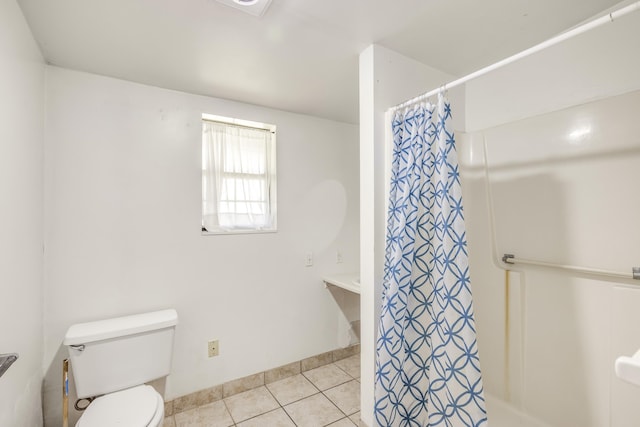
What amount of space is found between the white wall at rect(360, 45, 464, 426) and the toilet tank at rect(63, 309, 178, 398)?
117 cm

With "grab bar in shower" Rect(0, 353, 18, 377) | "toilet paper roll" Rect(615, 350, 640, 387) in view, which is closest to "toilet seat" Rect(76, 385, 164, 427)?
"grab bar in shower" Rect(0, 353, 18, 377)

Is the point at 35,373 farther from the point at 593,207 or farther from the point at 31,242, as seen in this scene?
the point at 593,207

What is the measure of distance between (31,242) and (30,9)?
3.37ft

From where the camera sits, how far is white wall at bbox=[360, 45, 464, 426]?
1474mm

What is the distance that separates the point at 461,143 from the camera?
5.91 ft

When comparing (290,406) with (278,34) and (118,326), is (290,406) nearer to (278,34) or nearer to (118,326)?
(118,326)

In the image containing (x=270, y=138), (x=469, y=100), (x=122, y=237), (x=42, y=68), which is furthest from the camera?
(x=270, y=138)

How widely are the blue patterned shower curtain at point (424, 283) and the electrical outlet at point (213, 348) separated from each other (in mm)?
1272

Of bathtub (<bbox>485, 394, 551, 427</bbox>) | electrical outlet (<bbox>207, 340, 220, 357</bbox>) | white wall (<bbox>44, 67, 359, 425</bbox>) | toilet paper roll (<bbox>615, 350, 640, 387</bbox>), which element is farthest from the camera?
electrical outlet (<bbox>207, 340, 220, 357</bbox>)

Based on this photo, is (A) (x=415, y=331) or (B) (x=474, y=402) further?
(A) (x=415, y=331)

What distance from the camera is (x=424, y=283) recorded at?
4.34ft

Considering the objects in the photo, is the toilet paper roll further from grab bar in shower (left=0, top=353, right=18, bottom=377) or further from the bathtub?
grab bar in shower (left=0, top=353, right=18, bottom=377)

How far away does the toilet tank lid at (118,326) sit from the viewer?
150cm

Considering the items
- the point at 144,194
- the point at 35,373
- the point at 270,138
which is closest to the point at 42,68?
the point at 144,194
